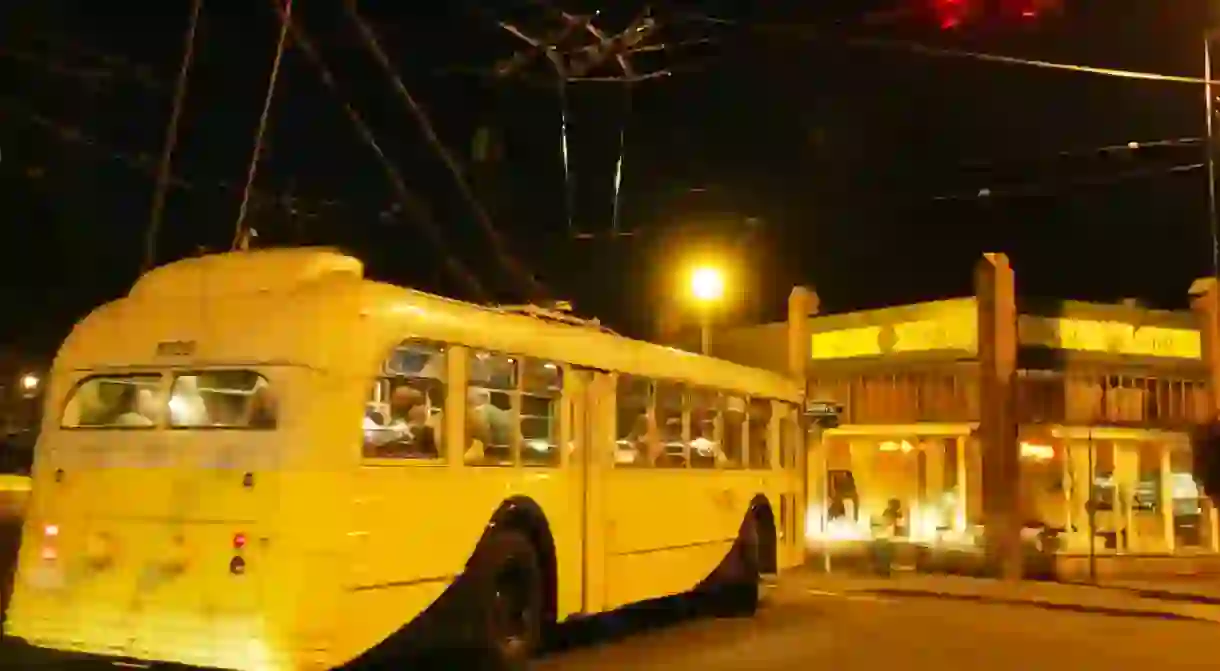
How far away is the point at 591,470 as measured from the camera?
40.1 feet

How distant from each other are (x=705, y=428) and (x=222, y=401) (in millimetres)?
6652

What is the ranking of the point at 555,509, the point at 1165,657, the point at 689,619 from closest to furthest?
the point at 555,509 → the point at 1165,657 → the point at 689,619

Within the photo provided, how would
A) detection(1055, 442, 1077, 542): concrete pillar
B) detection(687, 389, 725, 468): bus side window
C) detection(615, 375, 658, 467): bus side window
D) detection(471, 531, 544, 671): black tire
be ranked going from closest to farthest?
detection(471, 531, 544, 671): black tire
detection(615, 375, 658, 467): bus side window
detection(687, 389, 725, 468): bus side window
detection(1055, 442, 1077, 542): concrete pillar

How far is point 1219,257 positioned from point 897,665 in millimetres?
18334

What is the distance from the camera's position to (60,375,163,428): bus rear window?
31.1 ft

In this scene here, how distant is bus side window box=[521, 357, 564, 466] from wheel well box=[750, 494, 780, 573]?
205 inches

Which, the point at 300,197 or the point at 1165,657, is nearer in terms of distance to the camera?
the point at 1165,657

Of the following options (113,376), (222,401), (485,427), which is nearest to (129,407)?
(113,376)

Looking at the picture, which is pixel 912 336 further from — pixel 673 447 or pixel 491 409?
pixel 491 409

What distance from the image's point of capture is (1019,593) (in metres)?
20.9

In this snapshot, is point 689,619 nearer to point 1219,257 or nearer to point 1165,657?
point 1165,657

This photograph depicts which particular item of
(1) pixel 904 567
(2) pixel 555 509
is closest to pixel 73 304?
(1) pixel 904 567

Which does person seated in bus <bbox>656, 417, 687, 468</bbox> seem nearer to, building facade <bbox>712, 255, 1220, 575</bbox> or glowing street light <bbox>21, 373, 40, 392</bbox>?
building facade <bbox>712, 255, 1220, 575</bbox>

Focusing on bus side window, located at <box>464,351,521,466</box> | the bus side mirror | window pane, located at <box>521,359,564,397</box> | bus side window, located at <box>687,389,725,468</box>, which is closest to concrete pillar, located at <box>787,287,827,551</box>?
the bus side mirror
